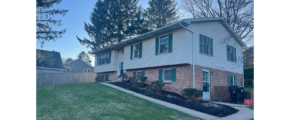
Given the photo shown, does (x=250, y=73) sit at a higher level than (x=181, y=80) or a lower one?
higher

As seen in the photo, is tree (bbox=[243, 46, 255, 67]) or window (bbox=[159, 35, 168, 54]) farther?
tree (bbox=[243, 46, 255, 67])

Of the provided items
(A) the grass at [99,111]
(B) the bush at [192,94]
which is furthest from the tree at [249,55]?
(A) the grass at [99,111]

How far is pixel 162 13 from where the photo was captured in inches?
1157

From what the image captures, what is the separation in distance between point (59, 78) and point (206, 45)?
14424 millimetres

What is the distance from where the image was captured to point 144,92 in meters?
12.2

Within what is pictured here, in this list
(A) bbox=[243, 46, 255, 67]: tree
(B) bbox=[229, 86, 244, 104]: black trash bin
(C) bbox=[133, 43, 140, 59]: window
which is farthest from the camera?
(A) bbox=[243, 46, 255, 67]: tree

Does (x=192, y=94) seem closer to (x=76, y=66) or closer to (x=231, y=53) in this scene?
(x=231, y=53)

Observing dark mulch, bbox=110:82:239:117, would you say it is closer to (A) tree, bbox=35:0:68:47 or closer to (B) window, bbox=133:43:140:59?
(B) window, bbox=133:43:140:59

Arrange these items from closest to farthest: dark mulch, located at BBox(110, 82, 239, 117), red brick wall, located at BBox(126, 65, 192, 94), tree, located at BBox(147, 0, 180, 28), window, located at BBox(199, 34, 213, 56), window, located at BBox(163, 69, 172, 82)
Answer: dark mulch, located at BBox(110, 82, 239, 117) < red brick wall, located at BBox(126, 65, 192, 94) < window, located at BBox(199, 34, 213, 56) < window, located at BBox(163, 69, 172, 82) < tree, located at BBox(147, 0, 180, 28)

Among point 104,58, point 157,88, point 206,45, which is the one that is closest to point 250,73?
point 206,45

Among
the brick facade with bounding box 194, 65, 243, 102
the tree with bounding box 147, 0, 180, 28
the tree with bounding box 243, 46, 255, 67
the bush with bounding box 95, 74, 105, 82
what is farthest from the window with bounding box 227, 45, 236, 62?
the tree with bounding box 147, 0, 180, 28

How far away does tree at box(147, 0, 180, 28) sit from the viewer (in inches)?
1153

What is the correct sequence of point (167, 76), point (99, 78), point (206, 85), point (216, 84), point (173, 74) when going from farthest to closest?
1. point (99, 78)
2. point (216, 84)
3. point (167, 76)
4. point (206, 85)
5. point (173, 74)
